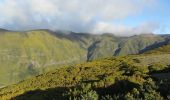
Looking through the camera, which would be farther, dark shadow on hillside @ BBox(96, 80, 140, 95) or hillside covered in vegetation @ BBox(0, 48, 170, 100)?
dark shadow on hillside @ BBox(96, 80, 140, 95)

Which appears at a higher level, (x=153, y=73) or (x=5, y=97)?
(x=153, y=73)

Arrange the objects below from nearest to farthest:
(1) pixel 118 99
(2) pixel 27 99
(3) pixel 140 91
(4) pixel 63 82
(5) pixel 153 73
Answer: (1) pixel 118 99
(3) pixel 140 91
(2) pixel 27 99
(5) pixel 153 73
(4) pixel 63 82

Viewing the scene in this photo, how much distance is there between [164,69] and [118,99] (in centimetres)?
4446

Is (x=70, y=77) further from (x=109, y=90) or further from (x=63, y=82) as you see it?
(x=109, y=90)

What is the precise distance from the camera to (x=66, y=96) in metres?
80.8

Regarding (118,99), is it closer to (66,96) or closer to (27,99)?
(66,96)

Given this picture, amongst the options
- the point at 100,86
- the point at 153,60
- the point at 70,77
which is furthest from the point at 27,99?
the point at 153,60

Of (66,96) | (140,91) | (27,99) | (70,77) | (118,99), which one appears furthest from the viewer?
(70,77)

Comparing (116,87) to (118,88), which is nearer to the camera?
(118,88)

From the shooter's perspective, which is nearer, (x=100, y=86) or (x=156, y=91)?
(x=156, y=91)

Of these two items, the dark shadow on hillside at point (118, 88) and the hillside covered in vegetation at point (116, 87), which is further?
the dark shadow on hillside at point (118, 88)

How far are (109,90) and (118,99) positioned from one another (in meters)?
21.3

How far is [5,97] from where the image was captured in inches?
4119

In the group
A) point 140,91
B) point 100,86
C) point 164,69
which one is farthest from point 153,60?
point 140,91
